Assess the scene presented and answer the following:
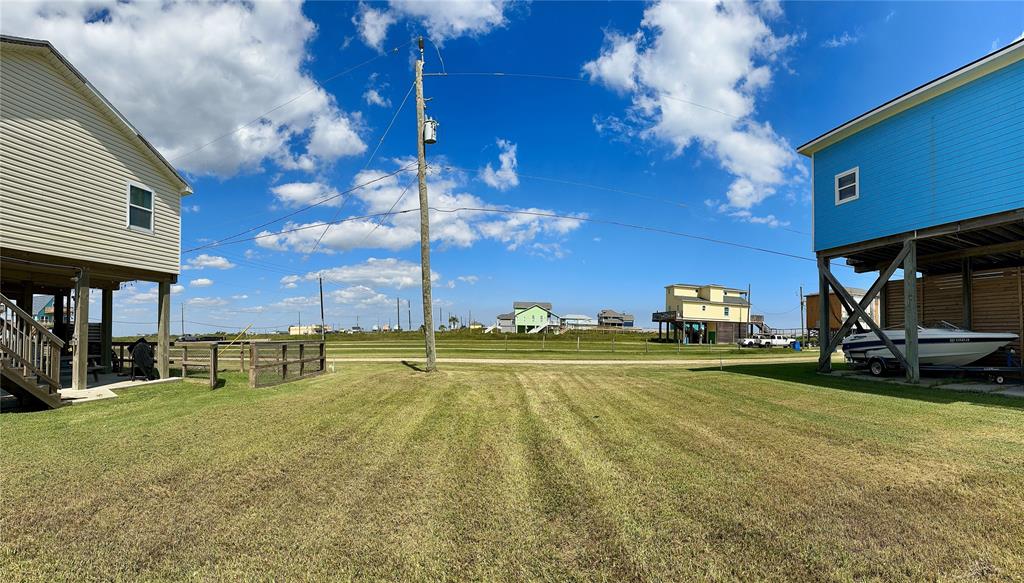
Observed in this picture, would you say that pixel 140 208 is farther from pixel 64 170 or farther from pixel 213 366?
pixel 213 366

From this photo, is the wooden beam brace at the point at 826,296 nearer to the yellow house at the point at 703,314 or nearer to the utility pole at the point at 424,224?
the utility pole at the point at 424,224

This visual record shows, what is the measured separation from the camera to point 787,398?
31.1ft

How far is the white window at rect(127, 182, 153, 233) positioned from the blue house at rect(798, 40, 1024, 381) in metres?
20.1

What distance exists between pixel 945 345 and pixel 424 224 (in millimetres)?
14788

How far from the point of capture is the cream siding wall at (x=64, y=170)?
9.72 metres

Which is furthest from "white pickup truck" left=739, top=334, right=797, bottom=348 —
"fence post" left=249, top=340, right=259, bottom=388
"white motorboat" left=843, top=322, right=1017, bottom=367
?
"fence post" left=249, top=340, right=259, bottom=388

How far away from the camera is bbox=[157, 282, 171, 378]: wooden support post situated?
13.2 m

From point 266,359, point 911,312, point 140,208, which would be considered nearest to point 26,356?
point 266,359


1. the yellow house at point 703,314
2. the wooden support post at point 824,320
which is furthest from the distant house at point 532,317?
the wooden support post at point 824,320

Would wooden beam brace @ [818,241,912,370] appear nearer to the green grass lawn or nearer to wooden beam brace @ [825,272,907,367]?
wooden beam brace @ [825,272,907,367]

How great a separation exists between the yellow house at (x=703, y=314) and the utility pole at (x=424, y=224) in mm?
42573

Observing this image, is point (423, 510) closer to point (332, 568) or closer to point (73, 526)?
point (332, 568)

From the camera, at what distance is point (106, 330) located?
15281 millimetres

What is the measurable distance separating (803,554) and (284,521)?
13.0 ft
